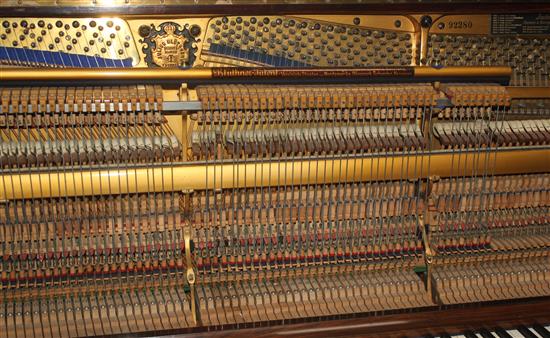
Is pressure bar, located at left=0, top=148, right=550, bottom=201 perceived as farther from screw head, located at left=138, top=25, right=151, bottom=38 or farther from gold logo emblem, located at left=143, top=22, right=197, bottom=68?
screw head, located at left=138, top=25, right=151, bottom=38

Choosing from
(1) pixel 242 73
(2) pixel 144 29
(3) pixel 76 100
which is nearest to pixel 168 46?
(2) pixel 144 29

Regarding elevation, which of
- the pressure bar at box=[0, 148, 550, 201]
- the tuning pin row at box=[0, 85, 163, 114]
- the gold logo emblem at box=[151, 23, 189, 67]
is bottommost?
the pressure bar at box=[0, 148, 550, 201]

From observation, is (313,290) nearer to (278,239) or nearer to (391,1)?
(278,239)

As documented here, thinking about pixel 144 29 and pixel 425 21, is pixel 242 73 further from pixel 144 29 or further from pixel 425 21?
pixel 425 21

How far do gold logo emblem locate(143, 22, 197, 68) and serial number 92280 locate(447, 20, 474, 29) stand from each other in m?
1.35

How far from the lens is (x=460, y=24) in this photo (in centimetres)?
329

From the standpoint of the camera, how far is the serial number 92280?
3287 millimetres

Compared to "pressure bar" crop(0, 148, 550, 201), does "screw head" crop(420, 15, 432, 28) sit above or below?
above

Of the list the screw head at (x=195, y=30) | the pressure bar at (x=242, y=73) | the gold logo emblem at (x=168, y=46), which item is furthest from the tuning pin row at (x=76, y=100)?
the screw head at (x=195, y=30)

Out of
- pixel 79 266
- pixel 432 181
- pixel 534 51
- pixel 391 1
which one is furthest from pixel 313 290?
pixel 534 51

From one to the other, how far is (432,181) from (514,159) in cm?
46

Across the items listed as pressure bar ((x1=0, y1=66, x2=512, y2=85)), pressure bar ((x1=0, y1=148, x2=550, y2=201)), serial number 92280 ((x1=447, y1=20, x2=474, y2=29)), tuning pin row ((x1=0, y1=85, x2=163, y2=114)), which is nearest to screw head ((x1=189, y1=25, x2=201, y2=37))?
pressure bar ((x1=0, y1=66, x2=512, y2=85))

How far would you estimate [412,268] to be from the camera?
335 centimetres

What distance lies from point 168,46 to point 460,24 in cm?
153
